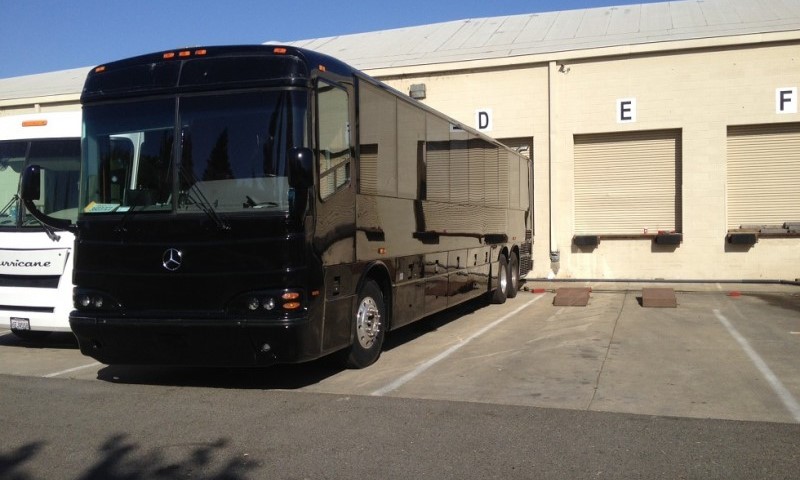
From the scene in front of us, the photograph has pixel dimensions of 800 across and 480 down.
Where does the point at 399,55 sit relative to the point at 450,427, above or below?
above

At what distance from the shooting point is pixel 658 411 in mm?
6656

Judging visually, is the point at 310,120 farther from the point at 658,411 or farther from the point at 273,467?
the point at 658,411

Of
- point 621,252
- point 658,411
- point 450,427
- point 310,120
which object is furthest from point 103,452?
point 621,252

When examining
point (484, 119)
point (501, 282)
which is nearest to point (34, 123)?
point (501, 282)

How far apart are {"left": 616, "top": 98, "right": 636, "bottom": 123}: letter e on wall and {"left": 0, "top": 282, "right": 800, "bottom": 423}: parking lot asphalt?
640 cm

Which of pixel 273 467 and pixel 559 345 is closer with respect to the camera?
pixel 273 467

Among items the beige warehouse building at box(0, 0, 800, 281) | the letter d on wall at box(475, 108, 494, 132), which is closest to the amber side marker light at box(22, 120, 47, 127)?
the beige warehouse building at box(0, 0, 800, 281)

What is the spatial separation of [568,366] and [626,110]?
11.5 meters

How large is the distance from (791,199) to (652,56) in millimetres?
4716

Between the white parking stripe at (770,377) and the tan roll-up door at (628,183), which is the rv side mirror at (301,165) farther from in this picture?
the tan roll-up door at (628,183)

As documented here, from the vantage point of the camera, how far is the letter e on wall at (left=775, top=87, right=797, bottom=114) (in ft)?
57.3

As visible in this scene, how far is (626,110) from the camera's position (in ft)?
61.0

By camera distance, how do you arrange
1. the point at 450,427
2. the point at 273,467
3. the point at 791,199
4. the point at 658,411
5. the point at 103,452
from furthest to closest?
the point at 791,199
the point at 658,411
the point at 450,427
the point at 103,452
the point at 273,467

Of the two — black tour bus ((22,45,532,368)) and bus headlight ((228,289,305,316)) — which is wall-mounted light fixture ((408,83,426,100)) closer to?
black tour bus ((22,45,532,368))
